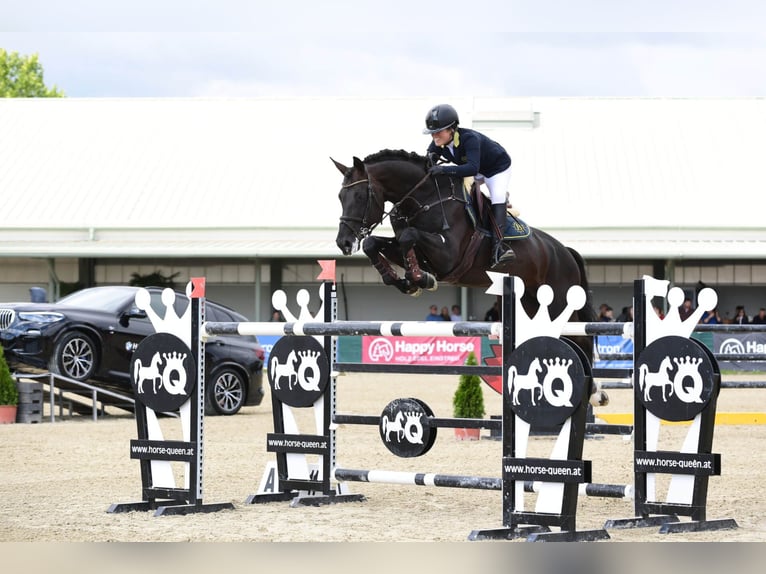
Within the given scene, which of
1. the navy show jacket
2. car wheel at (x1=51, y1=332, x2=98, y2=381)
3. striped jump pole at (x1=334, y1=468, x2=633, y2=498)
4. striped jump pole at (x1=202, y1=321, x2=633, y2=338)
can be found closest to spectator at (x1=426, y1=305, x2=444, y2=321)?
car wheel at (x1=51, y1=332, x2=98, y2=381)

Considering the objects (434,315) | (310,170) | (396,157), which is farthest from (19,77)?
(396,157)

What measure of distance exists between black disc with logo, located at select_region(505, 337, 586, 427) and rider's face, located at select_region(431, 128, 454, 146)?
7.64 feet

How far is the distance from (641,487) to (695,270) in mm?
24126

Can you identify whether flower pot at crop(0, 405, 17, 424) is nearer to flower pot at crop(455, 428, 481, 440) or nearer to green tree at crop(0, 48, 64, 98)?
flower pot at crop(455, 428, 481, 440)

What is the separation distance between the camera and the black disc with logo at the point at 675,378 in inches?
230

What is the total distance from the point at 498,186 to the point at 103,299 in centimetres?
689

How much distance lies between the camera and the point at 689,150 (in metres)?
30.4

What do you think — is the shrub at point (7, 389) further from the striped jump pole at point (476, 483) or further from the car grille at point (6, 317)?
the striped jump pole at point (476, 483)

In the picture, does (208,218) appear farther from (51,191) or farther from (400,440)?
(400,440)

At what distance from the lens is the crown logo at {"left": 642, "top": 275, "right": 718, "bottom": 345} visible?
5938 millimetres

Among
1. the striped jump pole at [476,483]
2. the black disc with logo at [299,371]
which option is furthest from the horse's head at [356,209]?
the striped jump pole at [476,483]

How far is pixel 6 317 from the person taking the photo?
13.0 m

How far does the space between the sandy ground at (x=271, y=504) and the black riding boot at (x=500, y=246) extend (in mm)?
1654

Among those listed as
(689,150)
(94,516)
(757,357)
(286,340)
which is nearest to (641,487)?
(286,340)
